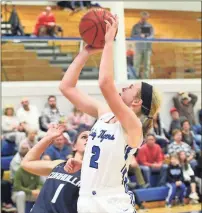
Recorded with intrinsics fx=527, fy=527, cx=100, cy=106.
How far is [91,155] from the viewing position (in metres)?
2.79

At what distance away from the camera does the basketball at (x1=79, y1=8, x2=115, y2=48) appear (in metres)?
3.12

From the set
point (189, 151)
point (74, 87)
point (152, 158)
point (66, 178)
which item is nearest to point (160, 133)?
point (189, 151)

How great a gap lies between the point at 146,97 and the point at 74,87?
0.47 m

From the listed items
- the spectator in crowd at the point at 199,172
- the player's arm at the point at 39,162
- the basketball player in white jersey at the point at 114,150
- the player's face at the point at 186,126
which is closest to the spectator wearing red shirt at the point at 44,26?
the player's face at the point at 186,126

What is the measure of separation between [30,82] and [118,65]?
1.77 meters

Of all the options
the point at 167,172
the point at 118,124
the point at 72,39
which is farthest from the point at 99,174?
the point at 72,39

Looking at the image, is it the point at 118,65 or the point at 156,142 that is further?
the point at 118,65

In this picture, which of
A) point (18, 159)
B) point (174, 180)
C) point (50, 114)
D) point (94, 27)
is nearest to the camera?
point (94, 27)

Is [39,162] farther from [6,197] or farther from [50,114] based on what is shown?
[50,114]

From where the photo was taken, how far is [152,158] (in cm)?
913

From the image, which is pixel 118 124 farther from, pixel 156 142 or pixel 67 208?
pixel 156 142

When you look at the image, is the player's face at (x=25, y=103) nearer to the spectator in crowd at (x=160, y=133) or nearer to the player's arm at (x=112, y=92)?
the spectator in crowd at (x=160, y=133)

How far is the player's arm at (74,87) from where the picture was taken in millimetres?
3031

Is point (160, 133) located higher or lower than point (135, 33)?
lower
